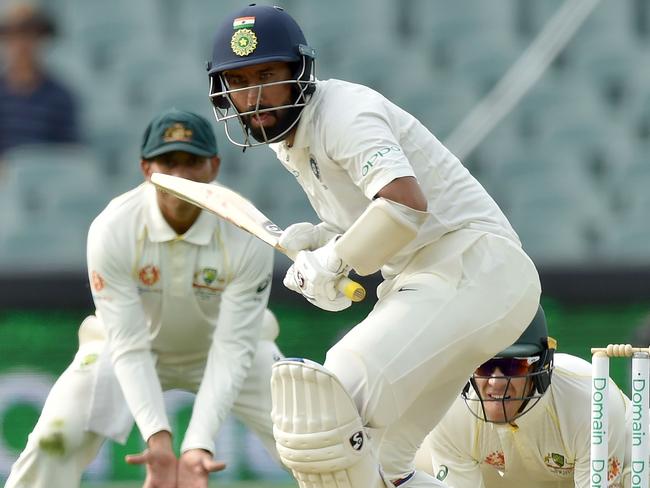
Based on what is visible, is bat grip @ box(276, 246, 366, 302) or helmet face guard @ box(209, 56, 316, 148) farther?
helmet face guard @ box(209, 56, 316, 148)

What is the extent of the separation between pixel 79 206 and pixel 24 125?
1.74 ft

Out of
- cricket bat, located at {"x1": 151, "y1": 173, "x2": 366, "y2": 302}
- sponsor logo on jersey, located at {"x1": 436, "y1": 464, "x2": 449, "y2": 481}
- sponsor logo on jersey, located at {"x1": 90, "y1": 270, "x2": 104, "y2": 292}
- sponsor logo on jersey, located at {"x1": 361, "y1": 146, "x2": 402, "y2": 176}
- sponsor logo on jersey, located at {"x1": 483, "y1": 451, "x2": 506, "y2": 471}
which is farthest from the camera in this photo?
sponsor logo on jersey, located at {"x1": 90, "y1": 270, "x2": 104, "y2": 292}

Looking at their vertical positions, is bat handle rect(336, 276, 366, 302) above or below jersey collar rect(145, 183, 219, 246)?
below

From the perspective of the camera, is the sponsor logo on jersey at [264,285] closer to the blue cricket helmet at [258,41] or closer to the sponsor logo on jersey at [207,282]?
the sponsor logo on jersey at [207,282]

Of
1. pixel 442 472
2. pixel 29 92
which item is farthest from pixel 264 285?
pixel 29 92

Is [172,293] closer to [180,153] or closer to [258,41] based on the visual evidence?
[180,153]

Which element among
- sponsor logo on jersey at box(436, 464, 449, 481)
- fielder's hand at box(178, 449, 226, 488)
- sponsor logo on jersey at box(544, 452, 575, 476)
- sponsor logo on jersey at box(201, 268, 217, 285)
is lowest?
fielder's hand at box(178, 449, 226, 488)

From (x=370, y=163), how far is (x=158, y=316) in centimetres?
191

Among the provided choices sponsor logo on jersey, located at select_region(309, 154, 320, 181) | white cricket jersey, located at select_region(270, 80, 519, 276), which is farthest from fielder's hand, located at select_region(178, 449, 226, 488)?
sponsor logo on jersey, located at select_region(309, 154, 320, 181)

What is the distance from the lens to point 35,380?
22.9 feet

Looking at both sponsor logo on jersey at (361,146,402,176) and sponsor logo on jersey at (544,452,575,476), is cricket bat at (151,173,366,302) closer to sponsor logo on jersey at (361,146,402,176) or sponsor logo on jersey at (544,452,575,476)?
sponsor logo on jersey at (361,146,402,176)

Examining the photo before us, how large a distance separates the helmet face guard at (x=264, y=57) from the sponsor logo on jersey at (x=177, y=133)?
1.32 metres

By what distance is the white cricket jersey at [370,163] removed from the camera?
327 cm

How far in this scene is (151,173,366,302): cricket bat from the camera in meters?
3.60
